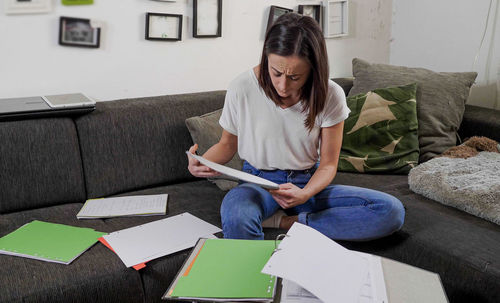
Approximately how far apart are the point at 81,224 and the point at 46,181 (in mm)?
270

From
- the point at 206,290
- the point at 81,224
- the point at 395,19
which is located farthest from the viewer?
the point at 395,19

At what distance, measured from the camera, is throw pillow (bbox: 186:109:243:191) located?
2.01m

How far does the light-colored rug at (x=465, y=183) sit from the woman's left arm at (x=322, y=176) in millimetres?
400

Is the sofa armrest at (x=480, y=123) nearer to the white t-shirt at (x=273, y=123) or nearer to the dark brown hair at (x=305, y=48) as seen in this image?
the white t-shirt at (x=273, y=123)

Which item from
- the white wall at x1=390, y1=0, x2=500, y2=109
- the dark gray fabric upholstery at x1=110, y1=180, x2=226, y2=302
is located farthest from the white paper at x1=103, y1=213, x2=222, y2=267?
the white wall at x1=390, y1=0, x2=500, y2=109

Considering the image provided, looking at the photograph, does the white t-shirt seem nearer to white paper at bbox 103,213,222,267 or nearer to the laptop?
white paper at bbox 103,213,222,267

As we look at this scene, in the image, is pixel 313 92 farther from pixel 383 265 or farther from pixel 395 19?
pixel 395 19

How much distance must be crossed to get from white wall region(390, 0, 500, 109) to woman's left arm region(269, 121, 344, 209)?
4.06ft

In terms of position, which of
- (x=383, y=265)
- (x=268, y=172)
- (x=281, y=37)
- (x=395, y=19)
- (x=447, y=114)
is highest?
(x=395, y=19)

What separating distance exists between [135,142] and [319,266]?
47.1 inches

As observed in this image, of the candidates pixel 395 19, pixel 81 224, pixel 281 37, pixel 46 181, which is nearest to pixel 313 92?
pixel 281 37

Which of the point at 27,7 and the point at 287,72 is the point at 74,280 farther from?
the point at 27,7

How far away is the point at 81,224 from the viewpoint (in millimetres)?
1705

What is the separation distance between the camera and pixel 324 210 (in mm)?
1689
